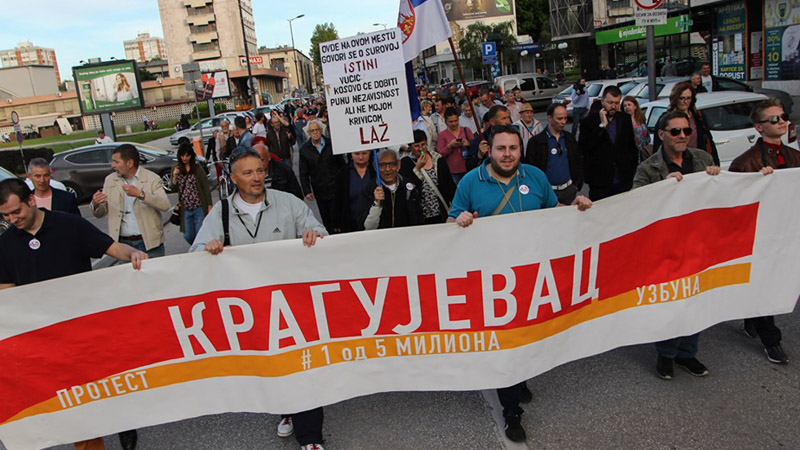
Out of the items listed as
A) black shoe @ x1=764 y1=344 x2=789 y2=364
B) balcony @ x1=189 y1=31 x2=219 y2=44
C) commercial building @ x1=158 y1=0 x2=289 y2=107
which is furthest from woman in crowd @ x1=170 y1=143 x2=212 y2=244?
balcony @ x1=189 y1=31 x2=219 y2=44

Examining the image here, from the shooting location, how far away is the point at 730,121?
9.46 meters

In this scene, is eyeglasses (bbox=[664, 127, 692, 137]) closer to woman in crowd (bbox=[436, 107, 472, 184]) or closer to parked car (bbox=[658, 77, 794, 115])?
woman in crowd (bbox=[436, 107, 472, 184])

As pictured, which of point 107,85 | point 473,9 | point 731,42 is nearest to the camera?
point 107,85

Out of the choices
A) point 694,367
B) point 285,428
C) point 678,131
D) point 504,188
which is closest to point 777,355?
point 694,367

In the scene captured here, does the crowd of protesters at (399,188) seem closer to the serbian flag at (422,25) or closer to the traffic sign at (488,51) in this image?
the serbian flag at (422,25)

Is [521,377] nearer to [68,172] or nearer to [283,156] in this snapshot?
[283,156]

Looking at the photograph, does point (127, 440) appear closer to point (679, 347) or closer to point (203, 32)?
point (679, 347)

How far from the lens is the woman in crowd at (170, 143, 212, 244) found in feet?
25.2

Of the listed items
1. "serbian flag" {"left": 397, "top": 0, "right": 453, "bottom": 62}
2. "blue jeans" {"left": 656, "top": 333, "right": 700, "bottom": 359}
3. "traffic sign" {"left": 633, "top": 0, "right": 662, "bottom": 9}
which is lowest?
"blue jeans" {"left": 656, "top": 333, "right": 700, "bottom": 359}

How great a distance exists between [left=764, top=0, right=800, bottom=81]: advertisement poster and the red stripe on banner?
76.2 feet

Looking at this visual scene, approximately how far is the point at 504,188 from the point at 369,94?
1385 millimetres

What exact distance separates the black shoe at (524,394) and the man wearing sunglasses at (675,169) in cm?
91

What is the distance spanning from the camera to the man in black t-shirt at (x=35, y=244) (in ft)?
12.0

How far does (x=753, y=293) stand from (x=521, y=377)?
1818mm
